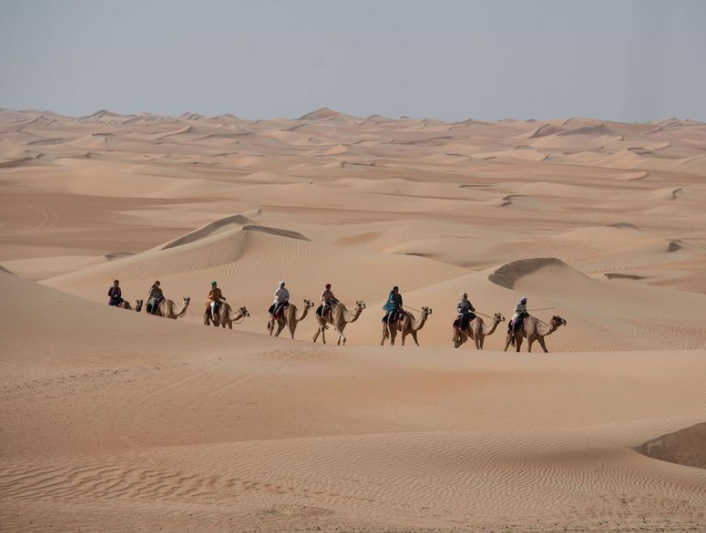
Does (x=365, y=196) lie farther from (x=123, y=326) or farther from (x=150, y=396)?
(x=150, y=396)

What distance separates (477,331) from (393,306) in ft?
5.88

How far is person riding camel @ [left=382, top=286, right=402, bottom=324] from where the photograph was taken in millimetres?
21438

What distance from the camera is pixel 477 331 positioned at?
70.6 ft

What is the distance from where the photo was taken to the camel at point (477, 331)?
70.4 feet

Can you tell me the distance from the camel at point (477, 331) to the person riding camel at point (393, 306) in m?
1.26

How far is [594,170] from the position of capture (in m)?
97.8

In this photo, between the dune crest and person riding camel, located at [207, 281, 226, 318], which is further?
the dune crest

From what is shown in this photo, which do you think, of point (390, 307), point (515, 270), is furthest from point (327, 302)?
point (515, 270)

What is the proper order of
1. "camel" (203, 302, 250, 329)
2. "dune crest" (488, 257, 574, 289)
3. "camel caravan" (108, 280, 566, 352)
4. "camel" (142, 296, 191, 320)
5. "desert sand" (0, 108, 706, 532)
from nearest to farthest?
"desert sand" (0, 108, 706, 532)
"camel caravan" (108, 280, 566, 352)
"camel" (203, 302, 250, 329)
"camel" (142, 296, 191, 320)
"dune crest" (488, 257, 574, 289)

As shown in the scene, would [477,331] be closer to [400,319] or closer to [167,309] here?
[400,319]

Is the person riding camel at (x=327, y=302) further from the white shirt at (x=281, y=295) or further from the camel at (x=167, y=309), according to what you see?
the camel at (x=167, y=309)

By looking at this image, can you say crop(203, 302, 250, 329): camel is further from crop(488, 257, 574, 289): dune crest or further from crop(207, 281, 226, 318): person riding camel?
crop(488, 257, 574, 289): dune crest

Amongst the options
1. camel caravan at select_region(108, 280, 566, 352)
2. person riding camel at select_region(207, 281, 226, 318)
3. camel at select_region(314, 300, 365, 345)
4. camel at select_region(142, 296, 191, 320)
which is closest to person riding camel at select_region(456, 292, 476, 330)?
camel caravan at select_region(108, 280, 566, 352)

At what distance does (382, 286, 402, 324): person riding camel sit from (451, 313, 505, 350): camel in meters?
1.26
